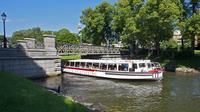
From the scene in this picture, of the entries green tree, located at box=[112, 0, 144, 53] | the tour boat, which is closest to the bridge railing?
green tree, located at box=[112, 0, 144, 53]

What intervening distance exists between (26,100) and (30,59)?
92.1 ft

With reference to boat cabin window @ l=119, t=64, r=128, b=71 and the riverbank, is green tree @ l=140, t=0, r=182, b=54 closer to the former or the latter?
the riverbank

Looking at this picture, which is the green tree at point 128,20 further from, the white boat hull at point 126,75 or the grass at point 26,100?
the grass at point 26,100

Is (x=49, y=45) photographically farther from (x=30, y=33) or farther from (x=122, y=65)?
(x=30, y=33)

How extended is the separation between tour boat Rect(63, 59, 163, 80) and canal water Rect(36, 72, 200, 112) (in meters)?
1.00

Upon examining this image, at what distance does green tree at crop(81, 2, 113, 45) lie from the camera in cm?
8356

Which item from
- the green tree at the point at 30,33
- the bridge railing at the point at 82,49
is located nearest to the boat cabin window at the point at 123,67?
the bridge railing at the point at 82,49

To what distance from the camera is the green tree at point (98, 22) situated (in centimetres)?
8356

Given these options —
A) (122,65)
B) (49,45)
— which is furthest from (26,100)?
(49,45)

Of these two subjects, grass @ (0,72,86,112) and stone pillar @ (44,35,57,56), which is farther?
stone pillar @ (44,35,57,56)

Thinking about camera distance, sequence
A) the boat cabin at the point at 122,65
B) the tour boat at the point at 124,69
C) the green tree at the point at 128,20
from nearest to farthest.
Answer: the tour boat at the point at 124,69 → the boat cabin at the point at 122,65 → the green tree at the point at 128,20

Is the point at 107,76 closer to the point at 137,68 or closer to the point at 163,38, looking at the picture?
the point at 137,68

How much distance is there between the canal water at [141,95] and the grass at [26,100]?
646 cm

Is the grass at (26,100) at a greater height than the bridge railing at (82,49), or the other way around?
the bridge railing at (82,49)
